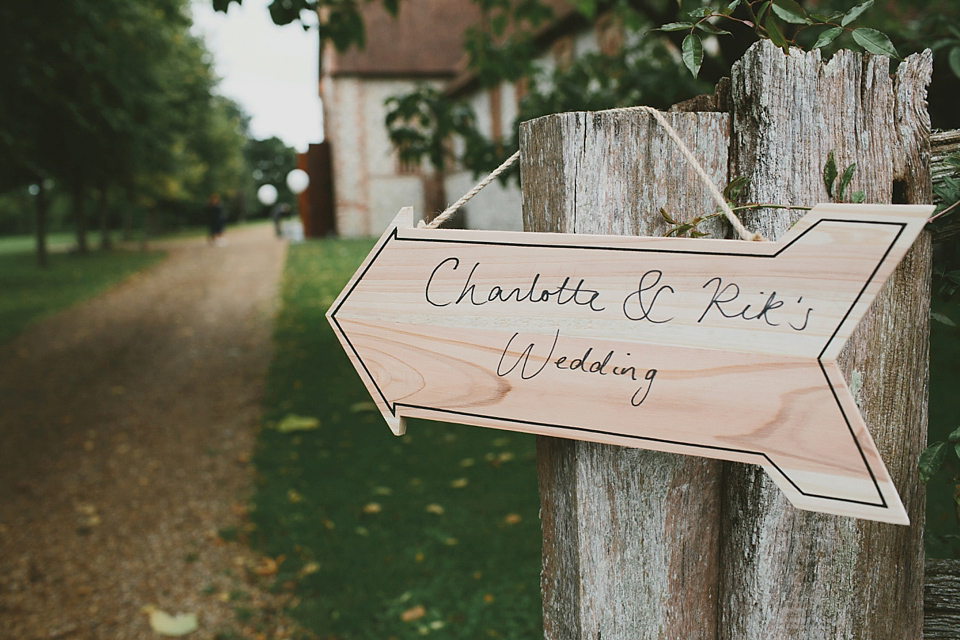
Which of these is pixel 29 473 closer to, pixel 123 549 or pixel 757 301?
pixel 123 549

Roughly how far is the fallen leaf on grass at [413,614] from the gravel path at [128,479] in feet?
1.70

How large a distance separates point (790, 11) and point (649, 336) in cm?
60

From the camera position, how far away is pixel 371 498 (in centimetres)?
379

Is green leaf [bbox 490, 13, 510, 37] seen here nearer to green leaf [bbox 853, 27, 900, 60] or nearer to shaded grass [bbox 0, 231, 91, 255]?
green leaf [bbox 853, 27, 900, 60]

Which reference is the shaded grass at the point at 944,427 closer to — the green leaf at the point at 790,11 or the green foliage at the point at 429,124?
the green leaf at the point at 790,11

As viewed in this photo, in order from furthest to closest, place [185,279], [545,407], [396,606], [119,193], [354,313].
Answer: [119,193], [185,279], [396,606], [354,313], [545,407]

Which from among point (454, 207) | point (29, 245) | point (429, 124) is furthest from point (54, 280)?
point (29, 245)

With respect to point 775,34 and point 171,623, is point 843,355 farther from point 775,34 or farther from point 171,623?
point 171,623

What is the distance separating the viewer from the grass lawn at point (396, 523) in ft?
9.27

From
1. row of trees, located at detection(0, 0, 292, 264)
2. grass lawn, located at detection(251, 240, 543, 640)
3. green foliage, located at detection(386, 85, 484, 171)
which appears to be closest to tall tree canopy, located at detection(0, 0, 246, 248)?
row of trees, located at detection(0, 0, 292, 264)

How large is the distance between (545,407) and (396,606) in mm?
2232

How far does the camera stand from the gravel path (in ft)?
10.1

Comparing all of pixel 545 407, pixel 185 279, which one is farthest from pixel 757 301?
pixel 185 279

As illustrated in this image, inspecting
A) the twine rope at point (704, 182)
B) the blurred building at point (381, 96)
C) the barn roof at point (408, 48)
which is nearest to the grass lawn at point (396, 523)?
the twine rope at point (704, 182)
